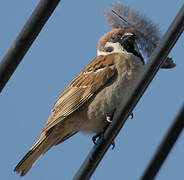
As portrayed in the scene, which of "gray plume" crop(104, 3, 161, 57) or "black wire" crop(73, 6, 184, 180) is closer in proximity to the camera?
"black wire" crop(73, 6, 184, 180)

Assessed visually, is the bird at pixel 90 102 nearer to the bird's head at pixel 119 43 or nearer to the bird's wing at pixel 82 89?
the bird's wing at pixel 82 89

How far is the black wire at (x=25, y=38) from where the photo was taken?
1.90 metres

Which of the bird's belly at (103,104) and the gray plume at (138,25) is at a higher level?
the gray plume at (138,25)

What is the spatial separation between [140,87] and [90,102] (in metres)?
1.93

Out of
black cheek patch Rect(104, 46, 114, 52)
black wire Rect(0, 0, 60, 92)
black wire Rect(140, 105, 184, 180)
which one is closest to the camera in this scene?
black wire Rect(140, 105, 184, 180)

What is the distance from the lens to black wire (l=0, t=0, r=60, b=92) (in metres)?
1.90

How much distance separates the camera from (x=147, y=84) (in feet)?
6.83

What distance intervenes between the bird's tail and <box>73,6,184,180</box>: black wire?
1.53m

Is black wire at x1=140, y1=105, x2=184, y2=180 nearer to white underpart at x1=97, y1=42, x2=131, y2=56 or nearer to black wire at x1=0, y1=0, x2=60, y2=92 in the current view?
black wire at x1=0, y1=0, x2=60, y2=92

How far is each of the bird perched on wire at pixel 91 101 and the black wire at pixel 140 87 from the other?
1447mm

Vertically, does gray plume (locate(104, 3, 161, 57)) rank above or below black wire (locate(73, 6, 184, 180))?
above

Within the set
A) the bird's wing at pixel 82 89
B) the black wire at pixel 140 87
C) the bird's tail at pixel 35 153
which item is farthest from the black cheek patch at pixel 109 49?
the black wire at pixel 140 87

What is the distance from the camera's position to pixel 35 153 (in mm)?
4016

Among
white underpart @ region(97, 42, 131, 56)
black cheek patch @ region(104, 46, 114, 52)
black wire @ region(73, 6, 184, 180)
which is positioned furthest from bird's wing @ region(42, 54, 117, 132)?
black wire @ region(73, 6, 184, 180)
